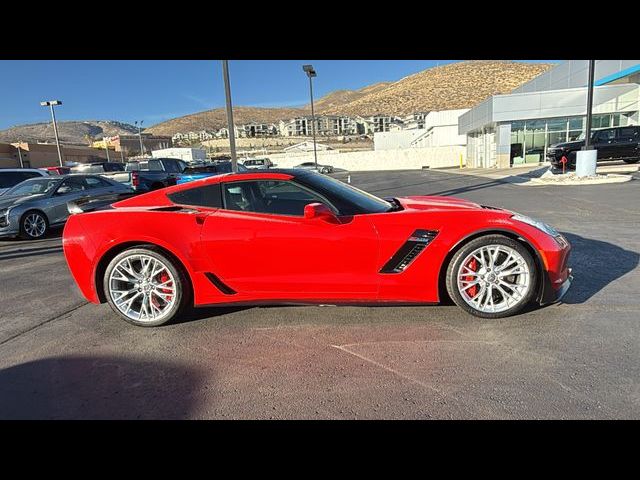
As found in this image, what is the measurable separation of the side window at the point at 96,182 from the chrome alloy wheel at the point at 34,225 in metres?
1.57

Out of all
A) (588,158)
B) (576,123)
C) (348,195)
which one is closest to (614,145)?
(588,158)

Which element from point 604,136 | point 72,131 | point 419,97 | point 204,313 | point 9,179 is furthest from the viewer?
point 72,131

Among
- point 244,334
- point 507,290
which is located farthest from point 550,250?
point 244,334

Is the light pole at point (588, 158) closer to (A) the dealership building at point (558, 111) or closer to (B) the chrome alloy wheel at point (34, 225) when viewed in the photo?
(A) the dealership building at point (558, 111)

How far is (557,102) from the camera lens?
2512 centimetres

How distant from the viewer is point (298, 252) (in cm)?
325

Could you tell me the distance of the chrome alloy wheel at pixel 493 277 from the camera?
10.6ft

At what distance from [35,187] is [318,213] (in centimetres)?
884

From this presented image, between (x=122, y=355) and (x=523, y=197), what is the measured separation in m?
11.3

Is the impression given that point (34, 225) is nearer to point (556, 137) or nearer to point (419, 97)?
point (556, 137)

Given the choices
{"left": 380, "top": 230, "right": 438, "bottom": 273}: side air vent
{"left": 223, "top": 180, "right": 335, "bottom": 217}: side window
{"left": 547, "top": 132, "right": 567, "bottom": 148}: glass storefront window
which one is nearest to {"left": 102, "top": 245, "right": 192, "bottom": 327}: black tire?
{"left": 223, "top": 180, "right": 335, "bottom": 217}: side window

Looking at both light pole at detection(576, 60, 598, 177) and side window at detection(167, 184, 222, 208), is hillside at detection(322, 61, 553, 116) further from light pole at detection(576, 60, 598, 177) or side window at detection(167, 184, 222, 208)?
side window at detection(167, 184, 222, 208)
